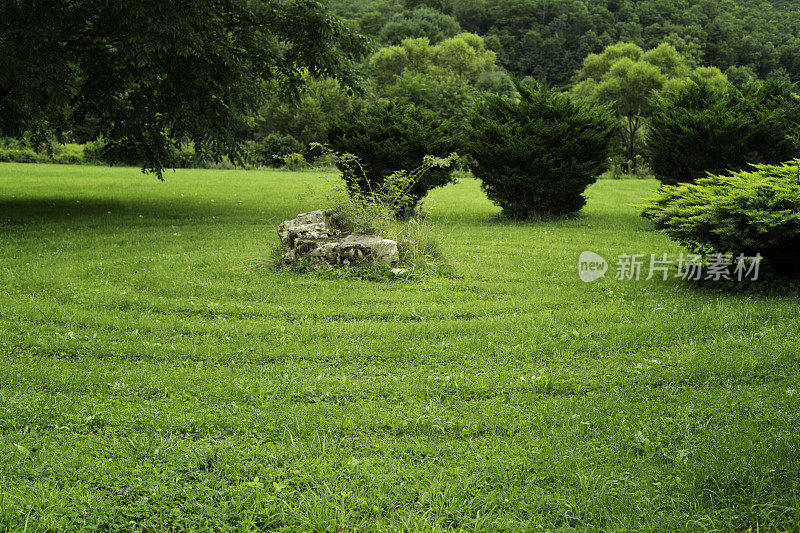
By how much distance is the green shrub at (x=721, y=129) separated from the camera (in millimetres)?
12203

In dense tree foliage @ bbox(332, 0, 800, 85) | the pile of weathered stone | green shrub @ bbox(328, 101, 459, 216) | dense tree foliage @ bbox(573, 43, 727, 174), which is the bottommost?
the pile of weathered stone

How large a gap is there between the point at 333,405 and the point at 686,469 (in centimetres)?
242

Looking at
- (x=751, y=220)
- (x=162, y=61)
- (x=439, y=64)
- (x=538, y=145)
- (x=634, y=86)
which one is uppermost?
(x=439, y=64)

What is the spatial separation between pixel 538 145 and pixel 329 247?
7078 millimetres

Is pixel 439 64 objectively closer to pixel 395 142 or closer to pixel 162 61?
pixel 395 142

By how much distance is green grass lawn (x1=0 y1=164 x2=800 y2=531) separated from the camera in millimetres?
3059

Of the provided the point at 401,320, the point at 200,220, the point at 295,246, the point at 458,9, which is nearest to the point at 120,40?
the point at 200,220

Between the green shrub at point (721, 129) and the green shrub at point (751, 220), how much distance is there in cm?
554

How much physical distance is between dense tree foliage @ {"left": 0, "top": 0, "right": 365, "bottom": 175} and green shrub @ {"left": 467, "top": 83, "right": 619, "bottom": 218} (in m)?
3.81

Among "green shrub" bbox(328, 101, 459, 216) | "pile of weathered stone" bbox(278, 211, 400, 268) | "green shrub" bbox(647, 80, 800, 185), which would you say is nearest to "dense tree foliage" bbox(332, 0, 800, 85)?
"green shrub" bbox(647, 80, 800, 185)

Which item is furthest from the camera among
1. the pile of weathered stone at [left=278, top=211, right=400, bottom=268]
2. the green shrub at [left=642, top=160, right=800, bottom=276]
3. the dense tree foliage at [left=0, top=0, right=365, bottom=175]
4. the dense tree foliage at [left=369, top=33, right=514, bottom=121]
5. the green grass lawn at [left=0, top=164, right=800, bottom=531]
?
the dense tree foliage at [left=369, top=33, right=514, bottom=121]

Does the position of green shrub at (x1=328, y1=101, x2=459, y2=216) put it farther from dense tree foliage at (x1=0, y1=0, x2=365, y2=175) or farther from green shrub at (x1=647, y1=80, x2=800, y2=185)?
green shrub at (x1=647, y1=80, x2=800, y2=185)

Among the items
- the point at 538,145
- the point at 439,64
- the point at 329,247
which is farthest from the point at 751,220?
the point at 439,64

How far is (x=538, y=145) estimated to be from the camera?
13320mm
